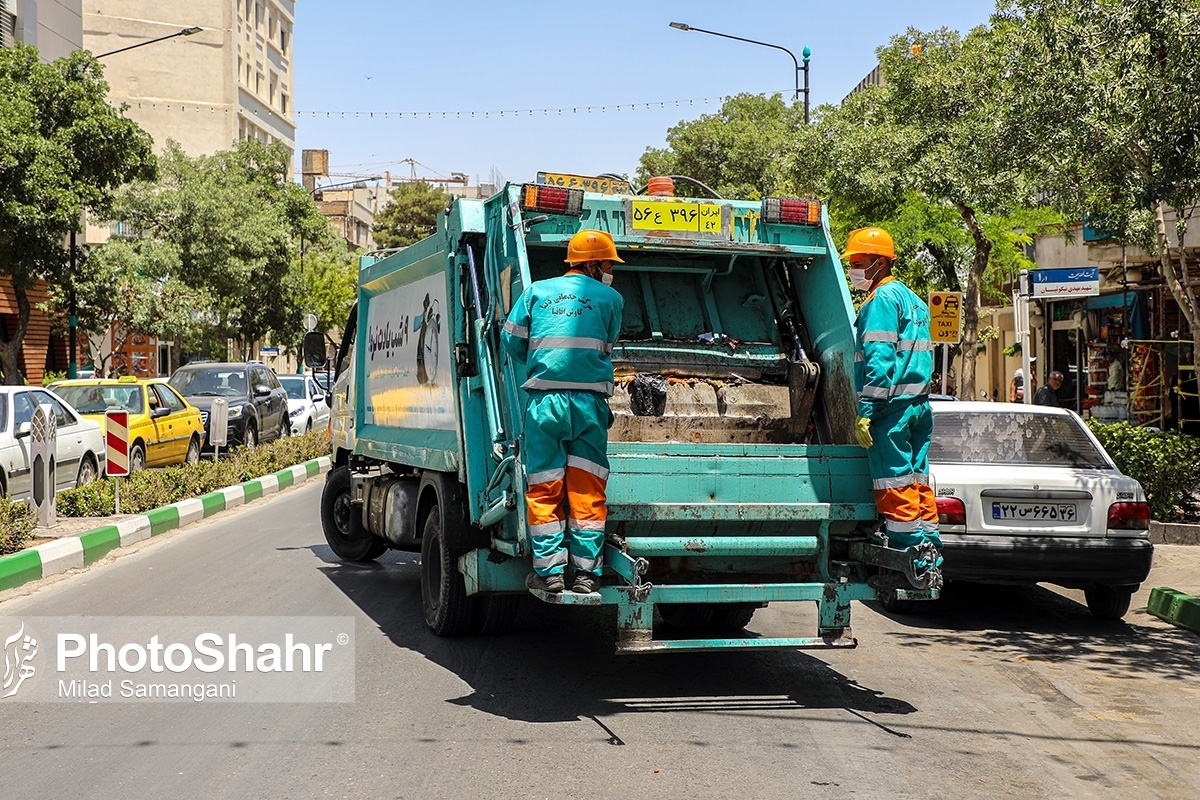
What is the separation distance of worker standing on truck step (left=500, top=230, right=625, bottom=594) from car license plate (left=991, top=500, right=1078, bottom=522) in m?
3.34

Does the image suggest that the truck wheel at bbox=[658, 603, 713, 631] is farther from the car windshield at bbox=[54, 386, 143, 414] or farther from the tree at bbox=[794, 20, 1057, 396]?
the car windshield at bbox=[54, 386, 143, 414]

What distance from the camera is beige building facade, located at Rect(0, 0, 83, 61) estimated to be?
3062 centimetres

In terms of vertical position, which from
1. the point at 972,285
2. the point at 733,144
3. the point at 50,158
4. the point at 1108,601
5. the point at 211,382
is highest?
the point at 733,144

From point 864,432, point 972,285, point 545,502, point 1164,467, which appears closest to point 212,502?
point 545,502

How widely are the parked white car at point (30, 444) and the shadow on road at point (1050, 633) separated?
7.96 m

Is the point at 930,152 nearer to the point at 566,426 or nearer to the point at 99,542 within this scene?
the point at 99,542

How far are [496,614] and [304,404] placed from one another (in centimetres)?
2204

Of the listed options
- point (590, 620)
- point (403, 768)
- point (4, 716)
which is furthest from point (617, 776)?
point (590, 620)

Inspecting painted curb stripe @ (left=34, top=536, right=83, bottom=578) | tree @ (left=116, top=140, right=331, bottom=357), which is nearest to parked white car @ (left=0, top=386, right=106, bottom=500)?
painted curb stripe @ (left=34, top=536, right=83, bottom=578)

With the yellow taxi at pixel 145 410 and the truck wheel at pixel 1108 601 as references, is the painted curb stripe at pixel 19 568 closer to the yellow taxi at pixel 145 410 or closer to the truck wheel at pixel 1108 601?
the yellow taxi at pixel 145 410

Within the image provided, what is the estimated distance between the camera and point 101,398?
697 inches

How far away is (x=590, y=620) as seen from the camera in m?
8.46

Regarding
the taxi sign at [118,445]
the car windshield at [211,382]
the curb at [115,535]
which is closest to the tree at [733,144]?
the car windshield at [211,382]

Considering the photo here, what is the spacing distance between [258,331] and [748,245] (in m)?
35.5
